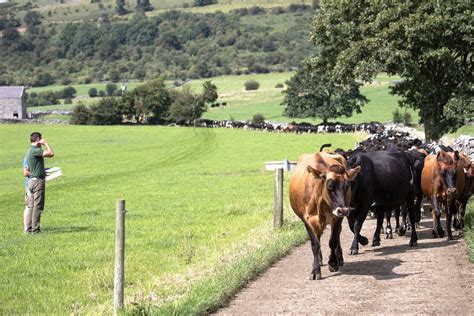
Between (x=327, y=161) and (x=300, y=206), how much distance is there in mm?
944

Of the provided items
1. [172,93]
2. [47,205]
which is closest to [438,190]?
[47,205]

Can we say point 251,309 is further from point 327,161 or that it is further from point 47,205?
point 47,205

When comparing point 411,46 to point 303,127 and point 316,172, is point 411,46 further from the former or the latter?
point 303,127

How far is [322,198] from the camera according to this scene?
14.1 m

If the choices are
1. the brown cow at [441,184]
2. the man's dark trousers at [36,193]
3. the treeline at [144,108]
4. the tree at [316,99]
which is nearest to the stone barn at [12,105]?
the treeline at [144,108]

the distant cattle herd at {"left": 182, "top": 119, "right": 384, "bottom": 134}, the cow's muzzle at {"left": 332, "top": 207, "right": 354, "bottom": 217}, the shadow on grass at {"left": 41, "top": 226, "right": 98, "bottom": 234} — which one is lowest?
the distant cattle herd at {"left": 182, "top": 119, "right": 384, "bottom": 134}

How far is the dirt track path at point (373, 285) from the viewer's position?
11711 mm

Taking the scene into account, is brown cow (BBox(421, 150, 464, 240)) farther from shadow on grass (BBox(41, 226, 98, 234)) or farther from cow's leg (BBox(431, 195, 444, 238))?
shadow on grass (BBox(41, 226, 98, 234))

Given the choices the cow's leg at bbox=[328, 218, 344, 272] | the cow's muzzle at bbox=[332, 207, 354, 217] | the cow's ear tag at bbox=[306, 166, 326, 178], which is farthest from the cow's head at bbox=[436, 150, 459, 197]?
the cow's muzzle at bbox=[332, 207, 354, 217]

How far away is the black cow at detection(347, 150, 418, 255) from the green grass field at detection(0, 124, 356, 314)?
1664 millimetres

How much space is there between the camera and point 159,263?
1761 centimetres

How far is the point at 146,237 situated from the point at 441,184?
8.14m

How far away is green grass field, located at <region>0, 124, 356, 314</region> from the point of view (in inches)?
543

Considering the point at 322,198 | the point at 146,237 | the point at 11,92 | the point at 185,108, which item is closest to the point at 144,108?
the point at 185,108
